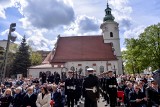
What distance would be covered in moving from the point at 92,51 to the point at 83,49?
248 cm

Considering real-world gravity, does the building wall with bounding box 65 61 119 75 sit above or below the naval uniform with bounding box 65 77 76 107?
above

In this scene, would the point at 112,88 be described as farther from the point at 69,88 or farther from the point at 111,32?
the point at 111,32

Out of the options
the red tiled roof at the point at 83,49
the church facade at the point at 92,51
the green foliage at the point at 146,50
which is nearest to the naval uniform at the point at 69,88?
the green foliage at the point at 146,50

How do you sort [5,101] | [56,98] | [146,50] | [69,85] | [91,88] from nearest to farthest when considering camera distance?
[91,88], [5,101], [56,98], [69,85], [146,50]

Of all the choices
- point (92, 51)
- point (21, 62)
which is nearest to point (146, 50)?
point (92, 51)

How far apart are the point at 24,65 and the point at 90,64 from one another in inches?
662

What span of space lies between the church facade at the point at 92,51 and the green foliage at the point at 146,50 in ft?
23.3

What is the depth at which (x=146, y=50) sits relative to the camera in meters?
54.2

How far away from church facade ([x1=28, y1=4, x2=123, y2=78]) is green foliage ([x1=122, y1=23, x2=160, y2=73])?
7.11 metres

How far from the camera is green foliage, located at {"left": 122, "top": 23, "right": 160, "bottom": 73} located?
5322cm

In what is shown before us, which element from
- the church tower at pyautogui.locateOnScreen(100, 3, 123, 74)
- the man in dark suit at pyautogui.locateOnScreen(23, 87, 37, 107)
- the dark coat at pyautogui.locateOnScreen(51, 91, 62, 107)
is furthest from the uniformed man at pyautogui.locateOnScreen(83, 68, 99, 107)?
the church tower at pyautogui.locateOnScreen(100, 3, 123, 74)

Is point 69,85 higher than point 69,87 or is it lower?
higher

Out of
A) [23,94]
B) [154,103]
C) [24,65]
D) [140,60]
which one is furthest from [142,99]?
[24,65]

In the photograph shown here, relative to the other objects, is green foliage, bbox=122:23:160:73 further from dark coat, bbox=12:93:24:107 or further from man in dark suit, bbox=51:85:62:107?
dark coat, bbox=12:93:24:107
